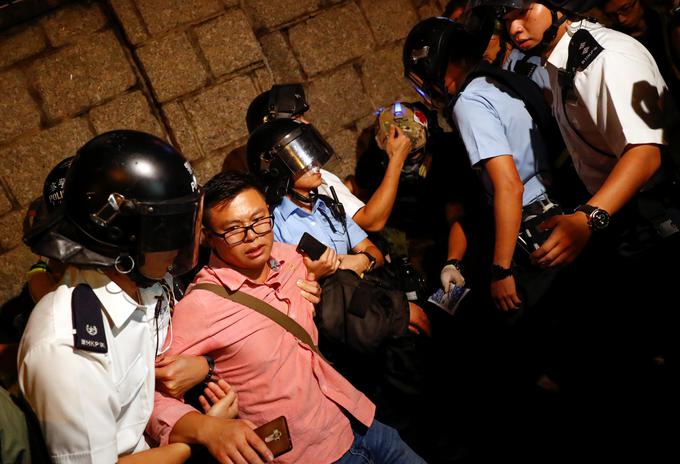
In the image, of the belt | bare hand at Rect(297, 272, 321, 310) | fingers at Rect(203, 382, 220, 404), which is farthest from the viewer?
the belt

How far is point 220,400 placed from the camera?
208cm

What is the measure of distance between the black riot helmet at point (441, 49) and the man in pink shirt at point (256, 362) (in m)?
1.35

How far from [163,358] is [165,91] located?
2378 millimetres

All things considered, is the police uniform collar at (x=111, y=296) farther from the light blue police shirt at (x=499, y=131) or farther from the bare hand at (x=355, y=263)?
the light blue police shirt at (x=499, y=131)

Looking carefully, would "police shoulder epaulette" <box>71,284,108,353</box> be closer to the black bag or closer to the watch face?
the black bag

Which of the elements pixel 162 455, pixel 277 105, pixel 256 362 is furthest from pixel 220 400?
pixel 277 105

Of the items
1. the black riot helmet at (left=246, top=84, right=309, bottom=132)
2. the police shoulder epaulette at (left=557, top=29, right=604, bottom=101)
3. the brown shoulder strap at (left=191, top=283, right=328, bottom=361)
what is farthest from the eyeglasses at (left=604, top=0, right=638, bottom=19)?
the brown shoulder strap at (left=191, top=283, right=328, bottom=361)

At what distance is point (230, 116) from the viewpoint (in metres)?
3.89

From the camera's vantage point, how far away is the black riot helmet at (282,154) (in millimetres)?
3016

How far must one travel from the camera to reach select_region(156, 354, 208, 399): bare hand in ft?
6.44

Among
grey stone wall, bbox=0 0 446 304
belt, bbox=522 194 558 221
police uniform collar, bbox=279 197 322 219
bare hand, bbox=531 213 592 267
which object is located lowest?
bare hand, bbox=531 213 592 267

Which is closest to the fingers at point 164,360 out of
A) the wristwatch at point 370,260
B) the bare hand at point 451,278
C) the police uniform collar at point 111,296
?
the police uniform collar at point 111,296

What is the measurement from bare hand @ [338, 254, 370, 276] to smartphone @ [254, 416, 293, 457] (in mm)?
1120

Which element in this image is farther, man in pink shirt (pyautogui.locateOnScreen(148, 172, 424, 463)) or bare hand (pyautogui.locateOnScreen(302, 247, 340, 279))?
bare hand (pyautogui.locateOnScreen(302, 247, 340, 279))
